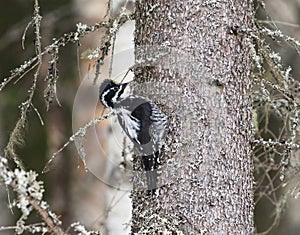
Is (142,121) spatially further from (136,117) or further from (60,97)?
(60,97)

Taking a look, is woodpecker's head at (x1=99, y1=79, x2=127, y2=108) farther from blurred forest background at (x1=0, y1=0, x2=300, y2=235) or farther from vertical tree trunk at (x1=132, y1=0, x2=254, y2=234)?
blurred forest background at (x1=0, y1=0, x2=300, y2=235)

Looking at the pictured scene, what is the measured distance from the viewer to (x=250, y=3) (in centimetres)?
216

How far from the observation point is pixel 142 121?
207 cm

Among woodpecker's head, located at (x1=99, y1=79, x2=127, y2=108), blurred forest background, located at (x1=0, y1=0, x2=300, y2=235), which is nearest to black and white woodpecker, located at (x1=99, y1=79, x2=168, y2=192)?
woodpecker's head, located at (x1=99, y1=79, x2=127, y2=108)

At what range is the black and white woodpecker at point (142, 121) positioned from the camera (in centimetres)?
203

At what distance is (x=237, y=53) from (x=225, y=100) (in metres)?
0.14

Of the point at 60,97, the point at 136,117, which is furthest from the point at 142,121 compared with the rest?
the point at 60,97

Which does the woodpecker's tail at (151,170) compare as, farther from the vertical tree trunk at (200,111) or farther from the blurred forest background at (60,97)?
the blurred forest background at (60,97)

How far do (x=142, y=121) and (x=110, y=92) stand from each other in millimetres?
122

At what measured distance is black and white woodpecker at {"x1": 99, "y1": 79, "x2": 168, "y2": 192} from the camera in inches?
80.0

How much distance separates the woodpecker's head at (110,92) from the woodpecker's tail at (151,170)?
19 cm

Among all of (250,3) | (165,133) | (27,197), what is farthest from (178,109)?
(27,197)

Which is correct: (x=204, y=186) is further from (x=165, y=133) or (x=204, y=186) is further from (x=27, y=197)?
(x=27, y=197)

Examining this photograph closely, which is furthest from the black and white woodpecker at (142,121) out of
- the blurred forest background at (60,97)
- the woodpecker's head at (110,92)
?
the blurred forest background at (60,97)
